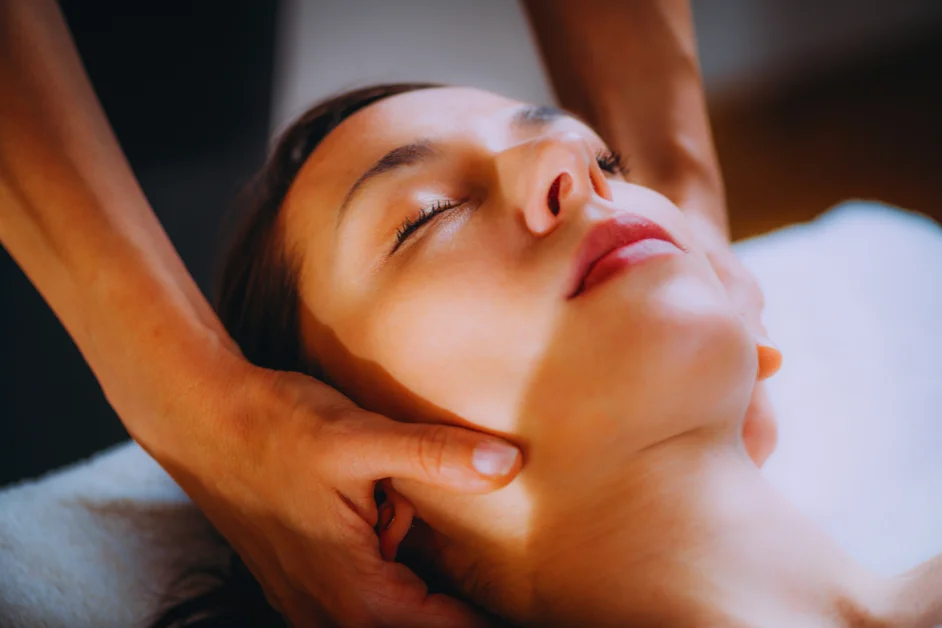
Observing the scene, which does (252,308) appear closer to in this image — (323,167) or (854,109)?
(323,167)

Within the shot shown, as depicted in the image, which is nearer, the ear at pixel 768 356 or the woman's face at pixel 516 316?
the woman's face at pixel 516 316

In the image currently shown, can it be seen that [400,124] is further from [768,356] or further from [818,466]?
[818,466]

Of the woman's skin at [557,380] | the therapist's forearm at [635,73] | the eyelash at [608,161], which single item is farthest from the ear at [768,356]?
the therapist's forearm at [635,73]

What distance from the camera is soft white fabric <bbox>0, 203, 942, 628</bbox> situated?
0.88m

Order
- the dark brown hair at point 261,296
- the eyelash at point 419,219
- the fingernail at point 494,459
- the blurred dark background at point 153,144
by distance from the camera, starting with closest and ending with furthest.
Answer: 1. the fingernail at point 494,459
2. the eyelash at point 419,219
3. the dark brown hair at point 261,296
4. the blurred dark background at point 153,144

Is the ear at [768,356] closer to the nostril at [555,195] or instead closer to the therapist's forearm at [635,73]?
the nostril at [555,195]

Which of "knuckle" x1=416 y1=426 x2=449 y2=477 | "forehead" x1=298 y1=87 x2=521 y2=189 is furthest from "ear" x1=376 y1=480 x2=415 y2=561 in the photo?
"forehead" x1=298 y1=87 x2=521 y2=189

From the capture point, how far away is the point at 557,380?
654mm

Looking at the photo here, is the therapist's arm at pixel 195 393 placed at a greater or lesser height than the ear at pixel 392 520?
greater

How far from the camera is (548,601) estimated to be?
2.42 ft

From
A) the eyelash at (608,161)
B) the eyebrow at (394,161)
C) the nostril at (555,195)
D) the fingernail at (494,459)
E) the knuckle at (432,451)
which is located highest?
the eyebrow at (394,161)

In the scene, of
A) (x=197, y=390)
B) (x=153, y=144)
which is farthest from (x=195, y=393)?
(x=153, y=144)

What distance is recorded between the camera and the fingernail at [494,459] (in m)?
0.62

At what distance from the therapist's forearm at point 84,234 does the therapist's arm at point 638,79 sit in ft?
2.57
